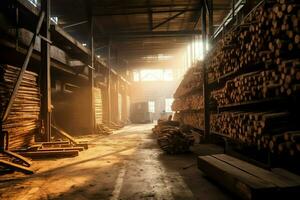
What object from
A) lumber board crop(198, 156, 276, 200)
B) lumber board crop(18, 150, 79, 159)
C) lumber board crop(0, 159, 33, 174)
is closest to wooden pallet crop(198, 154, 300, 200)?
lumber board crop(198, 156, 276, 200)

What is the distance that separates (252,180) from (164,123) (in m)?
9.60

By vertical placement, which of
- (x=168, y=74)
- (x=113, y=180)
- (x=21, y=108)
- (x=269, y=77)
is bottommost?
(x=113, y=180)

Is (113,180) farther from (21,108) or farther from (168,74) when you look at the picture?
(168,74)

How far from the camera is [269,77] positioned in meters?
4.30

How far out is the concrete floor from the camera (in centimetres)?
411

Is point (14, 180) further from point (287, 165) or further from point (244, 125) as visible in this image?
point (287, 165)

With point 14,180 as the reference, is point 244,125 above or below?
above

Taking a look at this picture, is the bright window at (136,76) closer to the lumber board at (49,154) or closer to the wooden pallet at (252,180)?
the lumber board at (49,154)

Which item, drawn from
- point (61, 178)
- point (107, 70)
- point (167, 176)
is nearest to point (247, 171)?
point (167, 176)

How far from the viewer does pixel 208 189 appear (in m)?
4.36

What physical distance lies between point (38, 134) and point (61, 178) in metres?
4.23

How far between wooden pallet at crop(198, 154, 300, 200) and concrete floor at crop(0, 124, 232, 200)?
0.29m

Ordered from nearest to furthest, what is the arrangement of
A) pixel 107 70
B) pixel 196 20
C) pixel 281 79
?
pixel 281 79
pixel 196 20
pixel 107 70

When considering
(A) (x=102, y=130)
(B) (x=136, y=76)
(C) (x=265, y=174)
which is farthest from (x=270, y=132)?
(B) (x=136, y=76)
